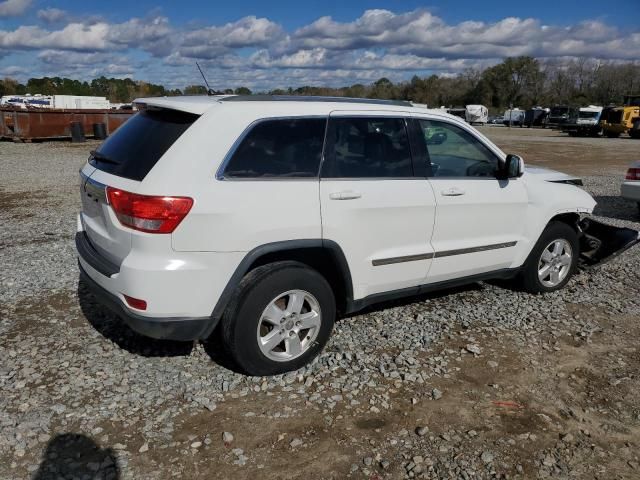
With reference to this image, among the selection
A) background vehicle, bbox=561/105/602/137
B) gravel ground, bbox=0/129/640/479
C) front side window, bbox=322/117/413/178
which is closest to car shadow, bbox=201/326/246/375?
gravel ground, bbox=0/129/640/479

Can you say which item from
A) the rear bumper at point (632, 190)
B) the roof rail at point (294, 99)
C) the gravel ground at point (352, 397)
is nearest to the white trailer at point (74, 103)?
the rear bumper at point (632, 190)

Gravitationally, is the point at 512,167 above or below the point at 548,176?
above

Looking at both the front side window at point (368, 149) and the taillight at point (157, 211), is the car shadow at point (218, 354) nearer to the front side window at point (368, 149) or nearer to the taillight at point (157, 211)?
the taillight at point (157, 211)

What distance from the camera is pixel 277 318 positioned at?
3.65 metres

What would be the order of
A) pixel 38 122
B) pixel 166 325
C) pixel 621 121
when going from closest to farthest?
pixel 166 325
pixel 38 122
pixel 621 121

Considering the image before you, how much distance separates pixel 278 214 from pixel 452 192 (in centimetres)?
164

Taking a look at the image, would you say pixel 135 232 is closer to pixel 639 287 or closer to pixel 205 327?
pixel 205 327

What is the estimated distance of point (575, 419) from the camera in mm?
3391

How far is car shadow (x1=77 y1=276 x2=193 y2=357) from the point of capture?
13.6 feet

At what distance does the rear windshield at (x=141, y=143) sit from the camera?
3387 millimetres

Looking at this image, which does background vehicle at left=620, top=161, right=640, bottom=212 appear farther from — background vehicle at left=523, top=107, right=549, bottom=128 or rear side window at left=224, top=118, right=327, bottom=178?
background vehicle at left=523, top=107, right=549, bottom=128

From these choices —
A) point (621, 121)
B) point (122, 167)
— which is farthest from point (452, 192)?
point (621, 121)

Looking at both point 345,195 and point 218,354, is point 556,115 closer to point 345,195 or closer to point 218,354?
point 345,195

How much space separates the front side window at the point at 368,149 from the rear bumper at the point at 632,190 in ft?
21.2
